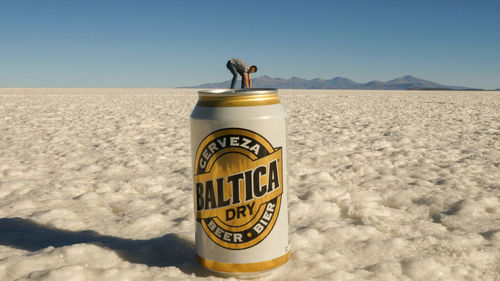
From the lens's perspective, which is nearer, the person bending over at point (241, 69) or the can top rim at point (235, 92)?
the can top rim at point (235, 92)

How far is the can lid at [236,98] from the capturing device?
145cm

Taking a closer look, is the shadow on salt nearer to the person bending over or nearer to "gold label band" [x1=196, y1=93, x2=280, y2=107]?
"gold label band" [x1=196, y1=93, x2=280, y2=107]

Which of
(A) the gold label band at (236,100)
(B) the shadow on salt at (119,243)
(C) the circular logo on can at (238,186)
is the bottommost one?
(B) the shadow on salt at (119,243)

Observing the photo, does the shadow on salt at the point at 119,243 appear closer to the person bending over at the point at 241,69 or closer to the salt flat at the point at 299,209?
the salt flat at the point at 299,209

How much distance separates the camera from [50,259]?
158cm

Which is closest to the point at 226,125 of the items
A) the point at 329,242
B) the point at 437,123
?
the point at 329,242

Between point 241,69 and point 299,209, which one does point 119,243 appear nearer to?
point 299,209

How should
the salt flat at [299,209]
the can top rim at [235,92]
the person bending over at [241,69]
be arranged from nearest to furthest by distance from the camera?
the can top rim at [235,92] → the salt flat at [299,209] → the person bending over at [241,69]

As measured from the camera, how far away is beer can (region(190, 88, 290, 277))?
4.79ft

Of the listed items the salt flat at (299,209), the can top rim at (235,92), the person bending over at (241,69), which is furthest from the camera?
the person bending over at (241,69)

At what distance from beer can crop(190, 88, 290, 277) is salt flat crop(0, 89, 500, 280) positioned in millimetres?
127

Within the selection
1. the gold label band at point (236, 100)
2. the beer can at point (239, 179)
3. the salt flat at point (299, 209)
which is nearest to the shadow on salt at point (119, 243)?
the salt flat at point (299, 209)

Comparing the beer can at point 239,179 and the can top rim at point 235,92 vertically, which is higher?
the can top rim at point 235,92

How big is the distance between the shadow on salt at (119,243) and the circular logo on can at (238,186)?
0.23 meters
